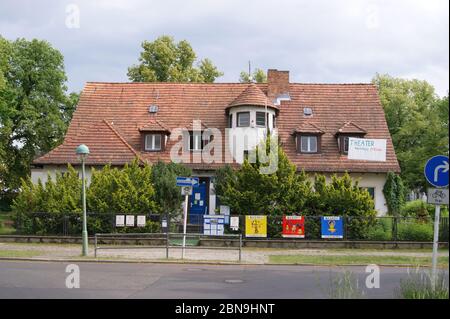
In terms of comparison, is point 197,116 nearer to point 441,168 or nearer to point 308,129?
point 308,129

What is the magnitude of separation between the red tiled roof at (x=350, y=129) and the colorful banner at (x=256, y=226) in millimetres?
10678

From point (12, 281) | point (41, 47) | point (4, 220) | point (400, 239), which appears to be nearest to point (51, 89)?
point (41, 47)

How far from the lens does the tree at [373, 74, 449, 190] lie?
50.5 meters

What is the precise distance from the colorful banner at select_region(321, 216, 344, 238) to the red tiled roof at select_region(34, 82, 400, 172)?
7324mm

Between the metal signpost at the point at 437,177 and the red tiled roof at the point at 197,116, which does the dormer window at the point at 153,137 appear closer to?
the red tiled roof at the point at 197,116

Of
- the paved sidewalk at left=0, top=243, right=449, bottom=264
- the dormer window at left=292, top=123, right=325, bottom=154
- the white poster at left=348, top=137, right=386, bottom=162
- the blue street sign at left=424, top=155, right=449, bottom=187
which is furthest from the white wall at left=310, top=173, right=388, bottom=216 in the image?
the blue street sign at left=424, top=155, right=449, bottom=187

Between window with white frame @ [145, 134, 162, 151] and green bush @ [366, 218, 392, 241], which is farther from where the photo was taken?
window with white frame @ [145, 134, 162, 151]

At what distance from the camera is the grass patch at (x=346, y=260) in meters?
19.3

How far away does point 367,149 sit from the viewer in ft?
109

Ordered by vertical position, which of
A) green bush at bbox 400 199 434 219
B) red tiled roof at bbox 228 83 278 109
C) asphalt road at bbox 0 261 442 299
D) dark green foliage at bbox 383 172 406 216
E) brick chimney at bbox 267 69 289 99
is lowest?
asphalt road at bbox 0 261 442 299

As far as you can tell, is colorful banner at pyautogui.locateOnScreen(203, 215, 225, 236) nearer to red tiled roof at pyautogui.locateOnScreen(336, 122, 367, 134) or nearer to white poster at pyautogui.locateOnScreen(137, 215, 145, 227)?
white poster at pyautogui.locateOnScreen(137, 215, 145, 227)

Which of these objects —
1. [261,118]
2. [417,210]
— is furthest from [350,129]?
[417,210]

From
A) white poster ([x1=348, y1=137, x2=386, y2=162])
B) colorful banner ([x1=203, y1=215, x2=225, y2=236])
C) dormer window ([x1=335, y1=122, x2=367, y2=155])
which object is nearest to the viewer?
colorful banner ([x1=203, y1=215, x2=225, y2=236])

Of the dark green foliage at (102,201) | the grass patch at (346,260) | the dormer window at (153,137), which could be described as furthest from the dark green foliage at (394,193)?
the dormer window at (153,137)
